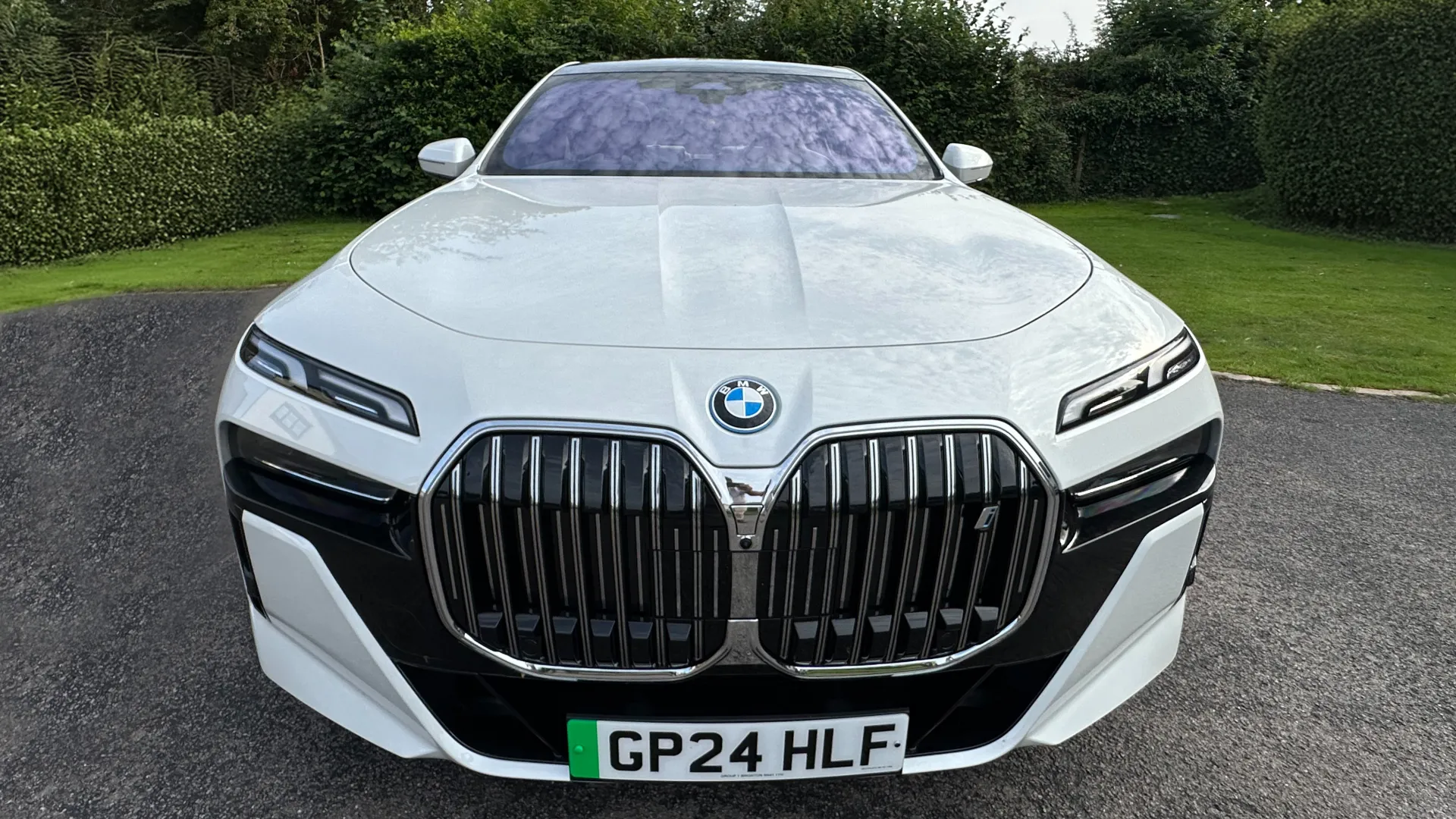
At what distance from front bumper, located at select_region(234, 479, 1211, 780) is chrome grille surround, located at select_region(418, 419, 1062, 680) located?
40mm

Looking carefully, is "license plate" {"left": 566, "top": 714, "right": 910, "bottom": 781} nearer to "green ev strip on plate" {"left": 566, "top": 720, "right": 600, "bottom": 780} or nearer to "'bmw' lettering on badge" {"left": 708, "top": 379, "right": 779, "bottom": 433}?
"green ev strip on plate" {"left": 566, "top": 720, "right": 600, "bottom": 780}

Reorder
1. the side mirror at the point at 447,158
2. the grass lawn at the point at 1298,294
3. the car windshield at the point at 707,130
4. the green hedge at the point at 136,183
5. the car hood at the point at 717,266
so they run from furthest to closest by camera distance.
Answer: the green hedge at the point at 136,183
the grass lawn at the point at 1298,294
the side mirror at the point at 447,158
the car windshield at the point at 707,130
the car hood at the point at 717,266

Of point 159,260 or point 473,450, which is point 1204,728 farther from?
Answer: point 159,260

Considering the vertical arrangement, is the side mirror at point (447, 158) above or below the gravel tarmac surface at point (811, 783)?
above

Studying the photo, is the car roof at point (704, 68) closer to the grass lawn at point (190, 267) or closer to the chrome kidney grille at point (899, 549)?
the chrome kidney grille at point (899, 549)

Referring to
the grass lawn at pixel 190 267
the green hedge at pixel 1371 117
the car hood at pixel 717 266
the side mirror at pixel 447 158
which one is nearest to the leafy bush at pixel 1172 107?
the green hedge at pixel 1371 117

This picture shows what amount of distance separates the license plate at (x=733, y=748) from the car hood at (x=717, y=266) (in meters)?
0.63

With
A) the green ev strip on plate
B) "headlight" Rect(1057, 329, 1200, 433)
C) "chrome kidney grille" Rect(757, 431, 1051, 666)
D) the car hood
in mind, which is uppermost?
the car hood

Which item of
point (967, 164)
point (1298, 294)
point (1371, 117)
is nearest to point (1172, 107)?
point (1371, 117)

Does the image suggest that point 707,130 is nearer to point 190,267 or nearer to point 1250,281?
point 190,267

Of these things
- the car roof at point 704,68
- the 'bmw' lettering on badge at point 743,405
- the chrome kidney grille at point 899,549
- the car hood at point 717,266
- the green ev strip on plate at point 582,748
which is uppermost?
the car roof at point 704,68

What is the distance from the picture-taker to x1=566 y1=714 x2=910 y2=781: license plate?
1.46 m

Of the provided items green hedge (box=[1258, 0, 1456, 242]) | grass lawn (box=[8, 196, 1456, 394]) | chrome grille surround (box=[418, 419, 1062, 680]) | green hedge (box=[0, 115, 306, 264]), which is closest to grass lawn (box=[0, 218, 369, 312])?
grass lawn (box=[8, 196, 1456, 394])

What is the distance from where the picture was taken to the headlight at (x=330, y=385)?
1466 mm
